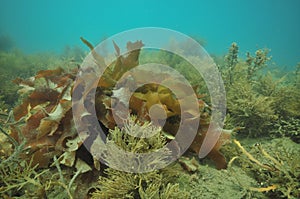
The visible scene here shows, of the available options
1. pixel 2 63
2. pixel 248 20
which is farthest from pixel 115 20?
pixel 2 63

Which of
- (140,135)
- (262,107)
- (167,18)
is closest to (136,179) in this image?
(140,135)

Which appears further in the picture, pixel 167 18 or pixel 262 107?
pixel 167 18

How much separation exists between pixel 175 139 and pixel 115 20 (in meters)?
170

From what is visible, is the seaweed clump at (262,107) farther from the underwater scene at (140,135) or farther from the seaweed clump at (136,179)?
the seaweed clump at (136,179)

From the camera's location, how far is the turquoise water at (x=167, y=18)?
308ft

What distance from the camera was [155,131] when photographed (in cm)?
169

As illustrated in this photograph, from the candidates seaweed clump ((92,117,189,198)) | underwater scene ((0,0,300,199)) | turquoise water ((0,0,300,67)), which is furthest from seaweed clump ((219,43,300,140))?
turquoise water ((0,0,300,67))

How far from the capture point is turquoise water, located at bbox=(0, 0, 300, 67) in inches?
3691

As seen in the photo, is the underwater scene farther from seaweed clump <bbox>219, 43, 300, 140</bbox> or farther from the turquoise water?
the turquoise water

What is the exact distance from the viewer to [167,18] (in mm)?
154250

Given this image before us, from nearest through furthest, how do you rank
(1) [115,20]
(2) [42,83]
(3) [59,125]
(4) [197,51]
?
(3) [59,125]
(2) [42,83]
(4) [197,51]
(1) [115,20]

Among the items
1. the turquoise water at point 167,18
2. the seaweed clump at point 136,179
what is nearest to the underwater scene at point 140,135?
the seaweed clump at point 136,179

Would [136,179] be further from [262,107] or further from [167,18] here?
[167,18]

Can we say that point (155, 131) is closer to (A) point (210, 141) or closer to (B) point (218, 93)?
(A) point (210, 141)
